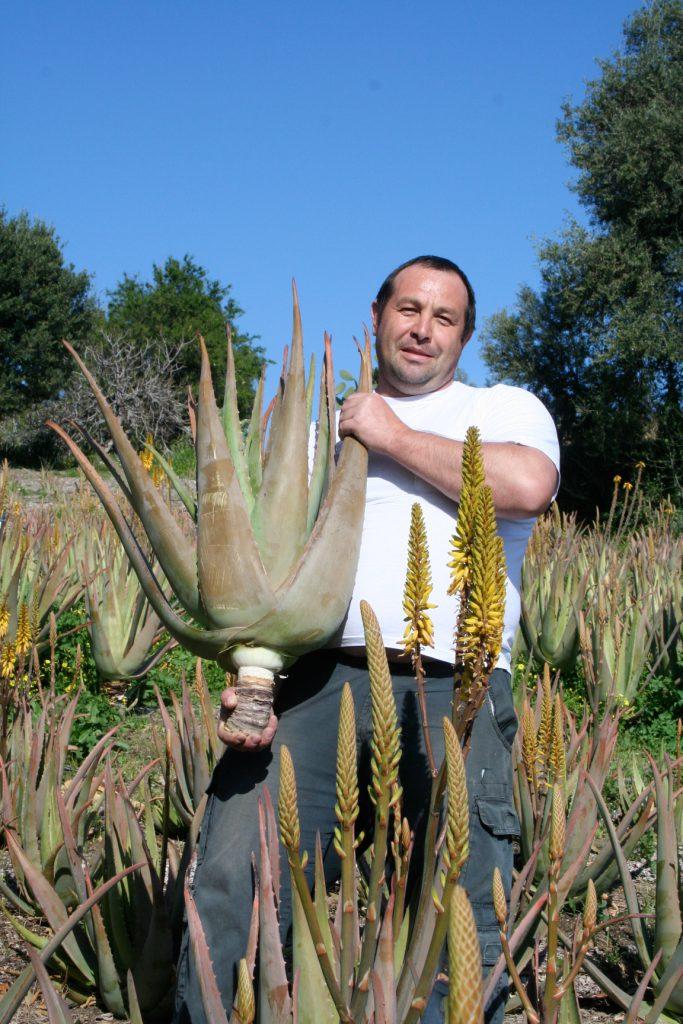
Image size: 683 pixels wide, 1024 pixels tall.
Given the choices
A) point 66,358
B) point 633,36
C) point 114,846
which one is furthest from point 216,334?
point 114,846

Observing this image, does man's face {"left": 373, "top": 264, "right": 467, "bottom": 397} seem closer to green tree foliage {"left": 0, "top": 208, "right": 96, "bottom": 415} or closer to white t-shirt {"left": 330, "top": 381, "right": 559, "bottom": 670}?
white t-shirt {"left": 330, "top": 381, "right": 559, "bottom": 670}

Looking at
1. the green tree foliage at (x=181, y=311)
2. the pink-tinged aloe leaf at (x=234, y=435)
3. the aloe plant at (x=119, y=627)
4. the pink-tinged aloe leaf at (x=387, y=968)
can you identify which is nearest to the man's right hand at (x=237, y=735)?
the pink-tinged aloe leaf at (x=234, y=435)

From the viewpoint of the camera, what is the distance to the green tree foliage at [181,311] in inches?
1618

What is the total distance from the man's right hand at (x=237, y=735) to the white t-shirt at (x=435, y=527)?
0.31m

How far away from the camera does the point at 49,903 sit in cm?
220

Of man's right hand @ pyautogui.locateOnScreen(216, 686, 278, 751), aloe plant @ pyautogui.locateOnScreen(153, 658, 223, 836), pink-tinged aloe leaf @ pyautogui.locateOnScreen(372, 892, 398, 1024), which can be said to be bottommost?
aloe plant @ pyautogui.locateOnScreen(153, 658, 223, 836)

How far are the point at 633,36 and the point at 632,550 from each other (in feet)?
56.2

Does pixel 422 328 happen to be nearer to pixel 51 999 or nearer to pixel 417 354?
pixel 417 354

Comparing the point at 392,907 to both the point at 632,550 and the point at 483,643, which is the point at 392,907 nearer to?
the point at 483,643

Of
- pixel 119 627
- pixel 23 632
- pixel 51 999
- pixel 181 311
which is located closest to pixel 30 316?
pixel 181 311

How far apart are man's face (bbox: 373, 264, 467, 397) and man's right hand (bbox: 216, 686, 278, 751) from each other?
1.05 meters

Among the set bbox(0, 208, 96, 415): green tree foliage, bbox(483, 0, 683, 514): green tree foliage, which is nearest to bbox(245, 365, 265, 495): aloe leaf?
bbox(483, 0, 683, 514): green tree foliage

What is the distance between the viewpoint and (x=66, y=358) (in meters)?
30.0

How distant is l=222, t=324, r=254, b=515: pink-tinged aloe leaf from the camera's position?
1894 millimetres
